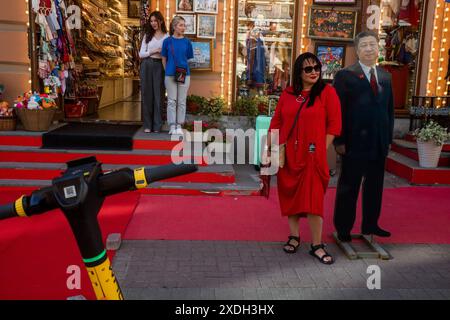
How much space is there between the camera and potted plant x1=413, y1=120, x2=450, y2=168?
23.5ft

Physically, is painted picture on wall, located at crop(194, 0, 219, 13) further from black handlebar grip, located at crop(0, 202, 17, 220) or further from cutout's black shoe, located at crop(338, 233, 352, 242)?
black handlebar grip, located at crop(0, 202, 17, 220)

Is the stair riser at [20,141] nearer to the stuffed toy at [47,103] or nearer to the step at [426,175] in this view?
the stuffed toy at [47,103]

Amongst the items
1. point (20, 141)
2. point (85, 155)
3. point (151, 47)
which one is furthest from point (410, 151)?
point (20, 141)

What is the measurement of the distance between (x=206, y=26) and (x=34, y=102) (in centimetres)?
337

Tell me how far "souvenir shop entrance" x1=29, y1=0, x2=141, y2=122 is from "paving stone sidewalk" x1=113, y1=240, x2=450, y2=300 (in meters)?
4.73

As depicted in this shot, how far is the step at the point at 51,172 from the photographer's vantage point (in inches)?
258

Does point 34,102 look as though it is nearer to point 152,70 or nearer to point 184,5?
point 152,70

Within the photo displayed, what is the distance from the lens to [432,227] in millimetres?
5387

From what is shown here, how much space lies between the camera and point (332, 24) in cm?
895

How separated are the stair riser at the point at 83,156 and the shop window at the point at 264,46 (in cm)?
287

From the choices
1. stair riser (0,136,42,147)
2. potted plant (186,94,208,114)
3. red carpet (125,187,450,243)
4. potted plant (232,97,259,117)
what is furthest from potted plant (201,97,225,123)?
stair riser (0,136,42,147)

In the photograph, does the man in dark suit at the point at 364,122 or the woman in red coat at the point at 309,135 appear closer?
the woman in red coat at the point at 309,135

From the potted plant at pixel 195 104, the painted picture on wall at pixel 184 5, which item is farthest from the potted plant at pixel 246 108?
the painted picture on wall at pixel 184 5
